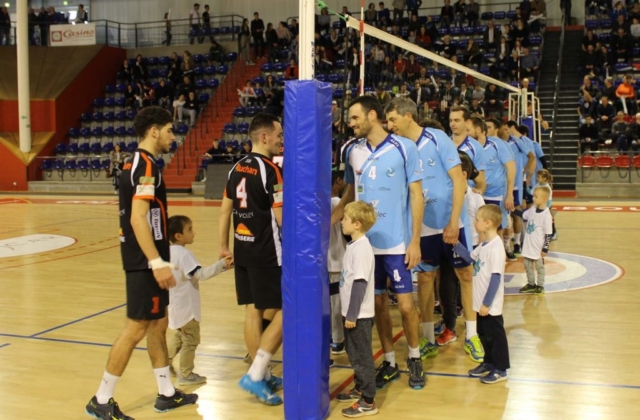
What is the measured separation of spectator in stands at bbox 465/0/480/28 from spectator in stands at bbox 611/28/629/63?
15.6 ft

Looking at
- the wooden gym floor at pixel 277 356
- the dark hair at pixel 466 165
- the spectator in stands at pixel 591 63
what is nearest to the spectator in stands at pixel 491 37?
the spectator in stands at pixel 591 63

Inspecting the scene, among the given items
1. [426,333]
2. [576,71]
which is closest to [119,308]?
[426,333]

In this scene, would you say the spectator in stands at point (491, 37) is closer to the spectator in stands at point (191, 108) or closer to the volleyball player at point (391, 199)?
the spectator in stands at point (191, 108)

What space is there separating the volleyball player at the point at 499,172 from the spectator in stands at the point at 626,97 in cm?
1206

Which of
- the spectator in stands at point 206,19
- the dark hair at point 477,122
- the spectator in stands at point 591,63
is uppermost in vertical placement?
the spectator in stands at point 206,19

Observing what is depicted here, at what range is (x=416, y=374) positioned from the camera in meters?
4.86

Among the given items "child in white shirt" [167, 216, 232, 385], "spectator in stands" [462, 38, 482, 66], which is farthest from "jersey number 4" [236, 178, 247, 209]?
"spectator in stands" [462, 38, 482, 66]

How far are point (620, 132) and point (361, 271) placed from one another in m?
16.2

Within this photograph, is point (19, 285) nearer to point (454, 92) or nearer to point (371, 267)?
point (371, 267)

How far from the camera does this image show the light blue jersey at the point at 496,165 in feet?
27.7

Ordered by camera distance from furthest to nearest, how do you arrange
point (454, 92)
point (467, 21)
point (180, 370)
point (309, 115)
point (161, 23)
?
point (161, 23)
point (467, 21)
point (454, 92)
point (180, 370)
point (309, 115)

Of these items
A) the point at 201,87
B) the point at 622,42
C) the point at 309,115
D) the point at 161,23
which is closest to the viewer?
the point at 309,115

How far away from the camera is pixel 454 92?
1748 cm

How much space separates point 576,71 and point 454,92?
22.2 feet
